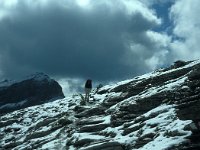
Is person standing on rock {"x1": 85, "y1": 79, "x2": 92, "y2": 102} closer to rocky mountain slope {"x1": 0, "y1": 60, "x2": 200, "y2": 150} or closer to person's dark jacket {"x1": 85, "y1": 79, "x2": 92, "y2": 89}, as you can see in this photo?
person's dark jacket {"x1": 85, "y1": 79, "x2": 92, "y2": 89}

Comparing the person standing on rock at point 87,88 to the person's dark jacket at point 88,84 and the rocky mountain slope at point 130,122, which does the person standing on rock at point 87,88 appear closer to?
the person's dark jacket at point 88,84

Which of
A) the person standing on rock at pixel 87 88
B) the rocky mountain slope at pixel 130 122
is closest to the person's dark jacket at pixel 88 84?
the person standing on rock at pixel 87 88

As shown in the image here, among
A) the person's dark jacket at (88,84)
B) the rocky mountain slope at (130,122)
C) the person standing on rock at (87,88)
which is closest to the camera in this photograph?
the rocky mountain slope at (130,122)

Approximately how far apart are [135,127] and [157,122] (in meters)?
2.22

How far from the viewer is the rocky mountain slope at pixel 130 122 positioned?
3409cm

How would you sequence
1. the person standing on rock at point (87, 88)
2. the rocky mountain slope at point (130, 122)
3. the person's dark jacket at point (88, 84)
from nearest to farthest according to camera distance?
the rocky mountain slope at point (130, 122)
the person standing on rock at point (87, 88)
the person's dark jacket at point (88, 84)

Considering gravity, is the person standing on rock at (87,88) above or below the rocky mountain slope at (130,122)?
above

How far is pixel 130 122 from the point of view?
40750mm

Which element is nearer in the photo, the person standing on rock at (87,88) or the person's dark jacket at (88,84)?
the person standing on rock at (87,88)

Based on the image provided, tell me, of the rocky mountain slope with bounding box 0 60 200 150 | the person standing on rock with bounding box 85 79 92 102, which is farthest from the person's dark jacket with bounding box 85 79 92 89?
the rocky mountain slope with bounding box 0 60 200 150

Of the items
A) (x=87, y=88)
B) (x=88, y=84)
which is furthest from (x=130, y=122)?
(x=88, y=84)

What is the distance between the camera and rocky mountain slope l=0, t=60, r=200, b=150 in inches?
1342

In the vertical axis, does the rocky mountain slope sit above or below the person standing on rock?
below

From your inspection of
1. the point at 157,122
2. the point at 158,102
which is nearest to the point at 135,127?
the point at 157,122
